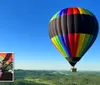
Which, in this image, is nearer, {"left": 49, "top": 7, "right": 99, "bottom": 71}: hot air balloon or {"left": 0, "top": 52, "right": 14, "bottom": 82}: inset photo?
{"left": 49, "top": 7, "right": 99, "bottom": 71}: hot air balloon

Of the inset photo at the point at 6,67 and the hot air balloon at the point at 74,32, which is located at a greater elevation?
the hot air balloon at the point at 74,32

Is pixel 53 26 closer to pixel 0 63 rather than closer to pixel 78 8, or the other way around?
pixel 78 8

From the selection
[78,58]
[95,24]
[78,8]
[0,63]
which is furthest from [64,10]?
[0,63]

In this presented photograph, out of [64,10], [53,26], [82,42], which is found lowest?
[82,42]

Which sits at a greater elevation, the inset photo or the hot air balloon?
the hot air balloon

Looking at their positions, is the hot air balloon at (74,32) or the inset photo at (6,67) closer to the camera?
the hot air balloon at (74,32)
